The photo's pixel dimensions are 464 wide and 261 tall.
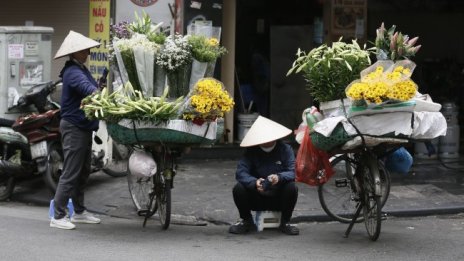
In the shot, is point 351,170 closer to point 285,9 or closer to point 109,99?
point 109,99

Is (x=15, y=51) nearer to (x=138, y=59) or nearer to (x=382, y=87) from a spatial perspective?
(x=138, y=59)

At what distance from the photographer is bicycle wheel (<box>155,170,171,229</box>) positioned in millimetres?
7734

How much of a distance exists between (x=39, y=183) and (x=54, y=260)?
13.1 feet

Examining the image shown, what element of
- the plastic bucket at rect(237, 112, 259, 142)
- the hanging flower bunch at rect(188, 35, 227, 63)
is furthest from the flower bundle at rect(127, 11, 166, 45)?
the plastic bucket at rect(237, 112, 259, 142)

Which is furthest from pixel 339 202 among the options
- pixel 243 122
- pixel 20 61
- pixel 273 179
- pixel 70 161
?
pixel 20 61

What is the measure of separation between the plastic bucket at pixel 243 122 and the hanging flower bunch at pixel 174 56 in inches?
190

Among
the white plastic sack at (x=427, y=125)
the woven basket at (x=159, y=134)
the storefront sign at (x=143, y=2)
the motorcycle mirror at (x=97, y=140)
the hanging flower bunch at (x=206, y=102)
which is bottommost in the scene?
the motorcycle mirror at (x=97, y=140)

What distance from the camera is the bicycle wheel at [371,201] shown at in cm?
726

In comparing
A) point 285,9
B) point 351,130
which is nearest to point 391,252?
point 351,130

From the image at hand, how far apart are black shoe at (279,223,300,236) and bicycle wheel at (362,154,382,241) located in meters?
0.71

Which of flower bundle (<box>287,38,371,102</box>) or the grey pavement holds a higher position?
flower bundle (<box>287,38,371,102</box>)

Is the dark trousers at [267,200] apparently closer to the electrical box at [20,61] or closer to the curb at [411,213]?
the curb at [411,213]

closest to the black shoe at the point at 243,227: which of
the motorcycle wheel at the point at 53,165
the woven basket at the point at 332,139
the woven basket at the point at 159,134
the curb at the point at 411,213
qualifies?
the curb at the point at 411,213

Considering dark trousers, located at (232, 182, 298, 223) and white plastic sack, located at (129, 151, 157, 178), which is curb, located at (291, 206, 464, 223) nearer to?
dark trousers, located at (232, 182, 298, 223)
